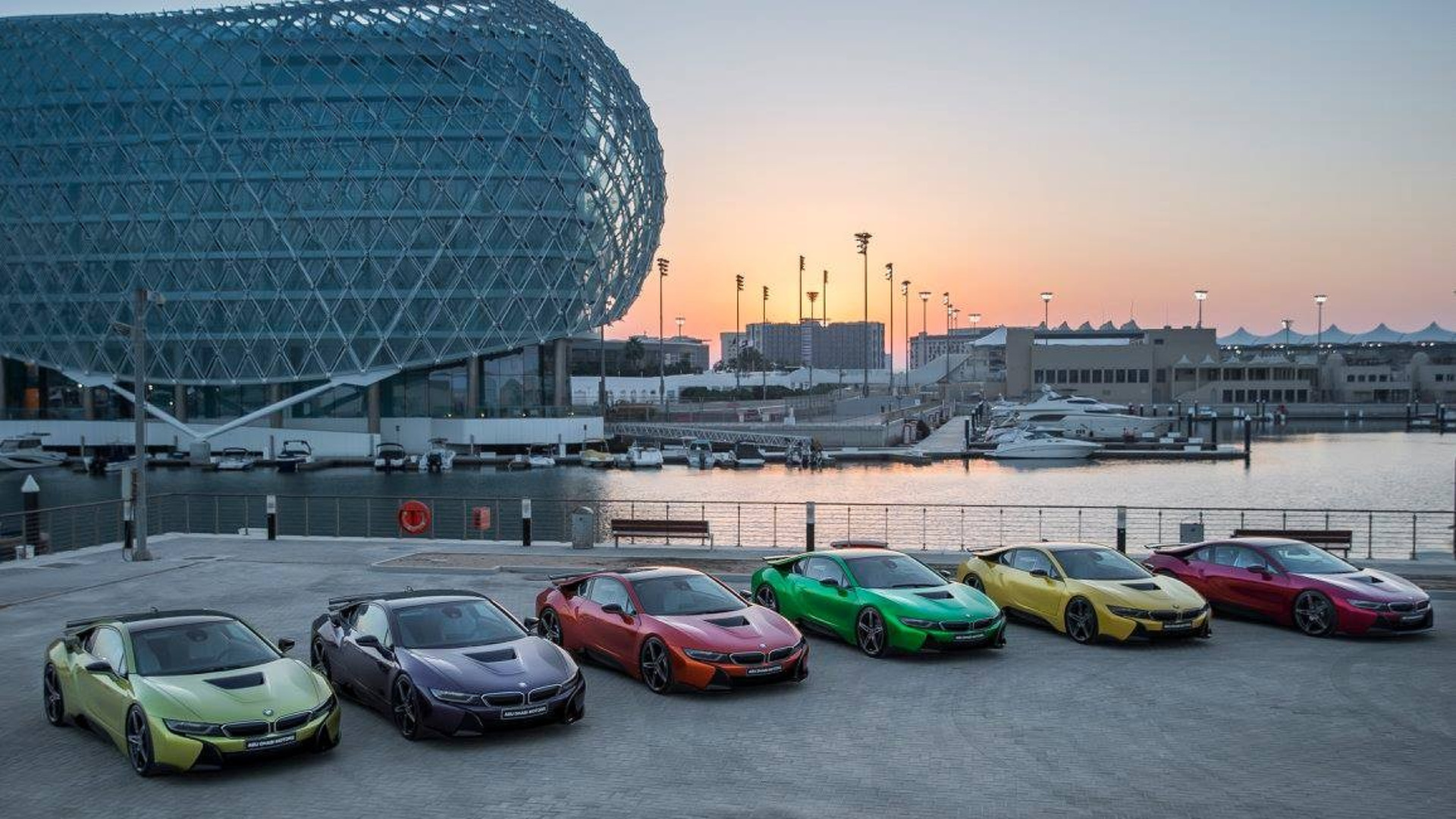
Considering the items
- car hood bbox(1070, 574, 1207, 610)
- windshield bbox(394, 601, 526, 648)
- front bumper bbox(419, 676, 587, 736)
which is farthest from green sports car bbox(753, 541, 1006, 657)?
front bumper bbox(419, 676, 587, 736)

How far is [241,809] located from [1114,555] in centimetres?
1322

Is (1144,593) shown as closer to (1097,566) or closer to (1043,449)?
(1097,566)

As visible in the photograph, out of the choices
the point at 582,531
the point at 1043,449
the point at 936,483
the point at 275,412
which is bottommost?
the point at 936,483

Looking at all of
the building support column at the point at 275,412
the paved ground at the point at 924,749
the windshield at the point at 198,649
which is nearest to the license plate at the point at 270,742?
the paved ground at the point at 924,749

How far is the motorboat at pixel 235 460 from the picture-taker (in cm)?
8794

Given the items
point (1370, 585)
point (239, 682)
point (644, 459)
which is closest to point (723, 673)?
point (239, 682)

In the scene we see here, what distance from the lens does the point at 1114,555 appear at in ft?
62.0

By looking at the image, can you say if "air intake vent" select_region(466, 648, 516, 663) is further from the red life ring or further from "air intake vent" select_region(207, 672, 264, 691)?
the red life ring

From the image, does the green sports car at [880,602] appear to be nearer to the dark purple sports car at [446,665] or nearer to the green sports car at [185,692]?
the dark purple sports car at [446,665]

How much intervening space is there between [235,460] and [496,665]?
8321 centimetres

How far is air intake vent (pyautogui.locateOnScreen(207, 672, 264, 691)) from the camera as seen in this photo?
12062mm

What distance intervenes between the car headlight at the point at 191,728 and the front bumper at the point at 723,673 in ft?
17.2

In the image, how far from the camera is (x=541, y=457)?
9081 centimetres

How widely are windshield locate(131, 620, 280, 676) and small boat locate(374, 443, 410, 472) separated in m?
76.6
